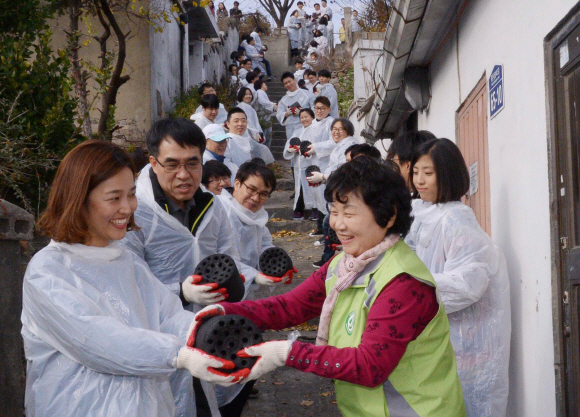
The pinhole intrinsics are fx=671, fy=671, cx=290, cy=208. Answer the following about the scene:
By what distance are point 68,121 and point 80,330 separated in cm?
365

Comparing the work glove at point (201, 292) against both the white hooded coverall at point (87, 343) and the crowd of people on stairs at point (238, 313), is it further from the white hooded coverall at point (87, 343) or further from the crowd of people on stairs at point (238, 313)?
the white hooded coverall at point (87, 343)

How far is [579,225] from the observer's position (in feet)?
8.81

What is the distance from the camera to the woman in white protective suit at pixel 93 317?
2307 millimetres

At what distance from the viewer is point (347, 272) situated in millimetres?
2500

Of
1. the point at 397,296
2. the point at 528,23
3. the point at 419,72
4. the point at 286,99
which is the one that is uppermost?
the point at 286,99

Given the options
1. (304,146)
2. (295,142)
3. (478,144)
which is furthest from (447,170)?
(295,142)

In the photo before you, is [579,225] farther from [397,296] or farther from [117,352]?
[117,352]

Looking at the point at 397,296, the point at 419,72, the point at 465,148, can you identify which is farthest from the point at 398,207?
the point at 419,72

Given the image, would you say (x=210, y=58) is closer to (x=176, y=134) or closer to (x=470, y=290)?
(x=176, y=134)

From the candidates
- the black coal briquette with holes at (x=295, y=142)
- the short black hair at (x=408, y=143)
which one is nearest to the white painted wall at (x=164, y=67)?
Answer: the black coal briquette with holes at (x=295, y=142)

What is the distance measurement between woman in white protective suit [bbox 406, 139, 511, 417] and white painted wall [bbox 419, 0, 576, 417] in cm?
15

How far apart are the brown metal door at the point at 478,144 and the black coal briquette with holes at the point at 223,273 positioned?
1.97 meters

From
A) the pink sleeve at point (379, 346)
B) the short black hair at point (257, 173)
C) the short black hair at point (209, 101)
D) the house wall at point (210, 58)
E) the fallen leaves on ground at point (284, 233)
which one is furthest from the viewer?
the house wall at point (210, 58)

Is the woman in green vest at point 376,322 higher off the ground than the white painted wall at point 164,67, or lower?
lower
